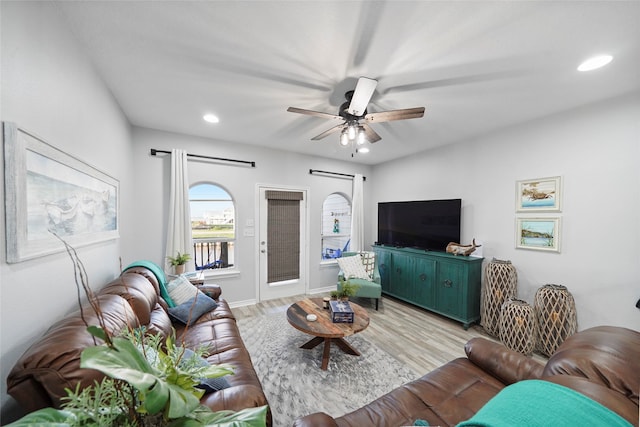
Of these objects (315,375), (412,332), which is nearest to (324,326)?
(315,375)

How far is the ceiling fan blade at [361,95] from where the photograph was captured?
1.71m

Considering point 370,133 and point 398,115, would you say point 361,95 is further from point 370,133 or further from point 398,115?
point 370,133

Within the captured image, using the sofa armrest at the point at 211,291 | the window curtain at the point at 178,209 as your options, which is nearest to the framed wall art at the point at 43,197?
the sofa armrest at the point at 211,291

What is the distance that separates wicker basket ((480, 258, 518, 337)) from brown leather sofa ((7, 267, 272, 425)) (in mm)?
2918

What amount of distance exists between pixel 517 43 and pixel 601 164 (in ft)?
5.80

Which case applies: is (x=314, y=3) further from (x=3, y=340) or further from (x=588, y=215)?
(x=588, y=215)

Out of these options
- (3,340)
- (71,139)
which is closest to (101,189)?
(71,139)

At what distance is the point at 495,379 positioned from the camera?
4.83 ft

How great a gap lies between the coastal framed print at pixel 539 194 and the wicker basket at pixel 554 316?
0.87 meters

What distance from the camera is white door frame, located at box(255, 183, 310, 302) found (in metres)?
3.86

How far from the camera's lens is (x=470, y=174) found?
3.37 metres

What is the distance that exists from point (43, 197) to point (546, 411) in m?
2.19

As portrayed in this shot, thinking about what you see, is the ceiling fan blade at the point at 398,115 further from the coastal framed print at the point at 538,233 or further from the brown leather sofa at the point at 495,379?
the coastal framed print at the point at 538,233

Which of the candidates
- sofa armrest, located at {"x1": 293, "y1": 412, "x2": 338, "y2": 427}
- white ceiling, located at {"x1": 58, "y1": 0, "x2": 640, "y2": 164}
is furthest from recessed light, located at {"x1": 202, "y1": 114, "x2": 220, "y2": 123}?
sofa armrest, located at {"x1": 293, "y1": 412, "x2": 338, "y2": 427}
